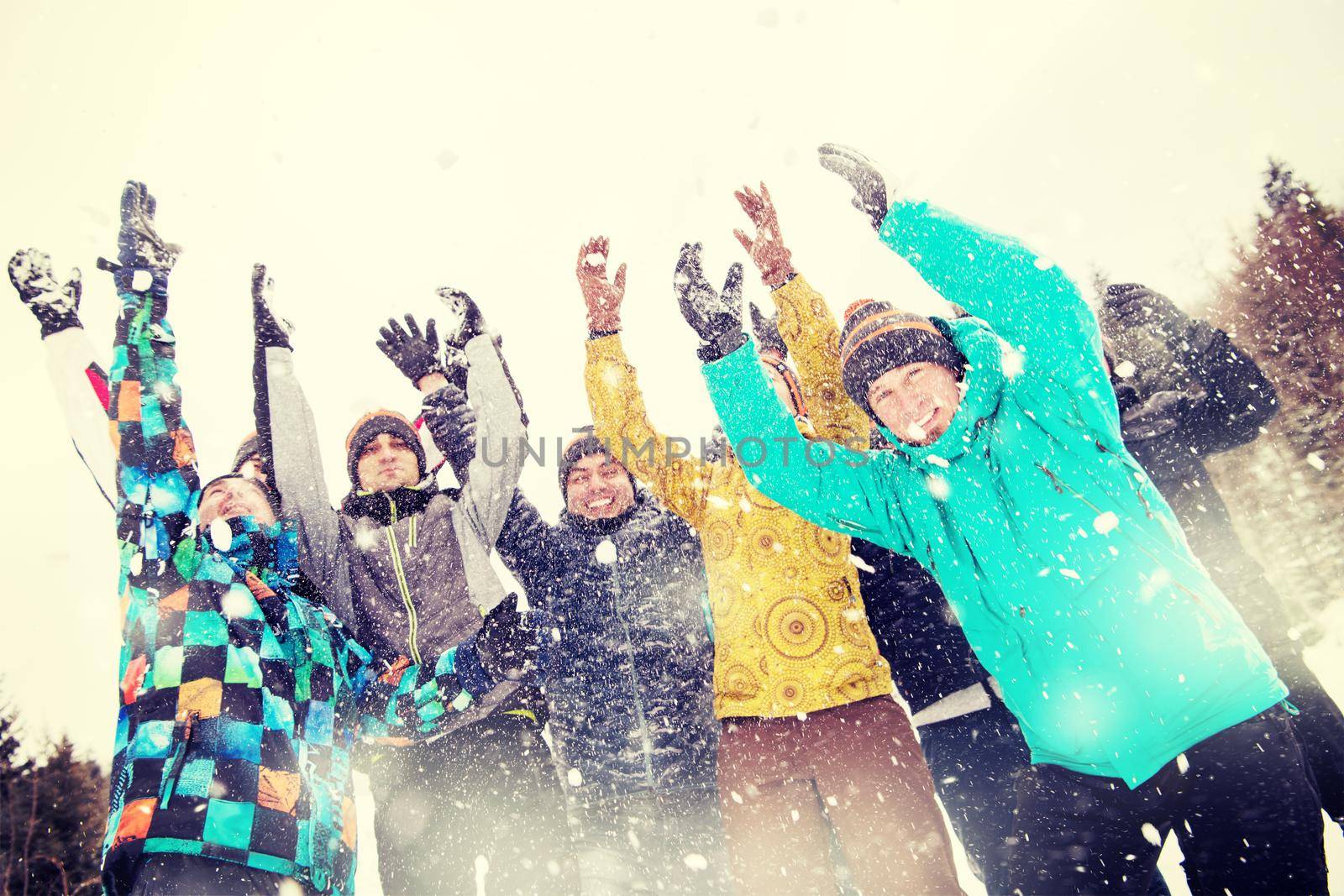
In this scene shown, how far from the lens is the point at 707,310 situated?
2.66 metres

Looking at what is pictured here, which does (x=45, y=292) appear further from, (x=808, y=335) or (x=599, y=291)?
(x=808, y=335)

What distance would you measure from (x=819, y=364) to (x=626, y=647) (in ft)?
5.36

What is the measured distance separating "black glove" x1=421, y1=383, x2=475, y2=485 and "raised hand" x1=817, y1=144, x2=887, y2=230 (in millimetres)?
2154

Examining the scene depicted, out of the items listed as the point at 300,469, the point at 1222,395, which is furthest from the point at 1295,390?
the point at 300,469

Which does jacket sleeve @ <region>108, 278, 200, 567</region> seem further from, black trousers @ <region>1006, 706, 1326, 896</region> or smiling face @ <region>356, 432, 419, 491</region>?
black trousers @ <region>1006, 706, 1326, 896</region>

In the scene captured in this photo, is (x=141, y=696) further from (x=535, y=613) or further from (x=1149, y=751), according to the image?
(x=1149, y=751)

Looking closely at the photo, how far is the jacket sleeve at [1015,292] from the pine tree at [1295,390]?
60.4ft

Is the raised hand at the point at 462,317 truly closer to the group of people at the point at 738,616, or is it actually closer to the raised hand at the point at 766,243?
the group of people at the point at 738,616

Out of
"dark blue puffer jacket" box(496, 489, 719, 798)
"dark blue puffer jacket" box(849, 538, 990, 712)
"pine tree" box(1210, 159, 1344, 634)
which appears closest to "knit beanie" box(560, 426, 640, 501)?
"dark blue puffer jacket" box(496, 489, 719, 798)

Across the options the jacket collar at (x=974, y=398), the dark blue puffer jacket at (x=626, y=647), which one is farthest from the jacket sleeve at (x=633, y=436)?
the jacket collar at (x=974, y=398)

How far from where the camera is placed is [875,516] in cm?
242

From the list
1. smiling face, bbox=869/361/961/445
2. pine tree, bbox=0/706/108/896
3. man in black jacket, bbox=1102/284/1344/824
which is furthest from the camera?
pine tree, bbox=0/706/108/896

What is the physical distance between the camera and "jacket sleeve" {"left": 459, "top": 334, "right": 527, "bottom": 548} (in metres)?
3.38

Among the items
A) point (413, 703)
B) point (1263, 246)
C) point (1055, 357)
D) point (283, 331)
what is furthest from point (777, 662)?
point (1263, 246)
